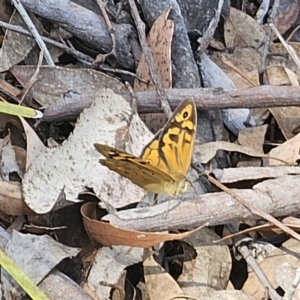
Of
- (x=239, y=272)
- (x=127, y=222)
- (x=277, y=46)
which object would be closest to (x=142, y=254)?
(x=127, y=222)

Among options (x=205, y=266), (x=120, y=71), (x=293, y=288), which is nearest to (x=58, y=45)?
(x=120, y=71)

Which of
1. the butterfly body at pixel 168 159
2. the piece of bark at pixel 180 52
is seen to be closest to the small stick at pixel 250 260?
the butterfly body at pixel 168 159

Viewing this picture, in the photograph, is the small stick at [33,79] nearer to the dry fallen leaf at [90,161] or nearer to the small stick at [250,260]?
the dry fallen leaf at [90,161]

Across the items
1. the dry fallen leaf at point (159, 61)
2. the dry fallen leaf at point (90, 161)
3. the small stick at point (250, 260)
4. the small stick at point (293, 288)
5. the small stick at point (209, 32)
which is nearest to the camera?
the small stick at point (293, 288)

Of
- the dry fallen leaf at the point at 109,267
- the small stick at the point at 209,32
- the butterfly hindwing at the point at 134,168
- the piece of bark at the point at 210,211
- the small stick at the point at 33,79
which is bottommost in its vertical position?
the dry fallen leaf at the point at 109,267

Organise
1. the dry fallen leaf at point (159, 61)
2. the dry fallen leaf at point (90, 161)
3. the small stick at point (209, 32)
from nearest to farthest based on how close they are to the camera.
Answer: the dry fallen leaf at point (90, 161), the dry fallen leaf at point (159, 61), the small stick at point (209, 32)

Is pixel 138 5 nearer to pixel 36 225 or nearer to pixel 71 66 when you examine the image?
pixel 71 66

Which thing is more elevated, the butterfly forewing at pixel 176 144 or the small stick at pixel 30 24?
the small stick at pixel 30 24

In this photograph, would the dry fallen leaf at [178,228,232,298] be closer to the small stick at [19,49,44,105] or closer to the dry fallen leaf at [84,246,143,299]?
the dry fallen leaf at [84,246,143,299]

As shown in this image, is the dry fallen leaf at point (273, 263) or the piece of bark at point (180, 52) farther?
the piece of bark at point (180, 52)
